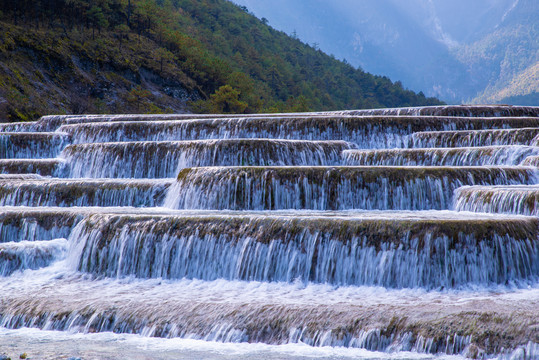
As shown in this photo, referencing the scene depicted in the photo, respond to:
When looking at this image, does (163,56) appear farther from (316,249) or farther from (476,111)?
(316,249)

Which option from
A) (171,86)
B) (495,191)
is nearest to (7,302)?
(495,191)

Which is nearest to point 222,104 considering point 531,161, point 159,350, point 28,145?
point 28,145

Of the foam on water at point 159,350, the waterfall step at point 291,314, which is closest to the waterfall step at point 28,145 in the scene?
the waterfall step at point 291,314

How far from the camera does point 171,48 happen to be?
70.6 meters

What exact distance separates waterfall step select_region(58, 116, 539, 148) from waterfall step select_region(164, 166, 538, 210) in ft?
19.6

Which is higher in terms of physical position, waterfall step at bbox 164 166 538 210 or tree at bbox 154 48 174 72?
tree at bbox 154 48 174 72

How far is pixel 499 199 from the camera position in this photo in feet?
34.9

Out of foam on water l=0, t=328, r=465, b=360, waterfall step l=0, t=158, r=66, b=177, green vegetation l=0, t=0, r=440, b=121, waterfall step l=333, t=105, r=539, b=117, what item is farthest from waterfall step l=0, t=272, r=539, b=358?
green vegetation l=0, t=0, r=440, b=121

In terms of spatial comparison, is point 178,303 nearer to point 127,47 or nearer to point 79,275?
point 79,275

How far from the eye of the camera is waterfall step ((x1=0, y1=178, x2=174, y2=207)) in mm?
13742

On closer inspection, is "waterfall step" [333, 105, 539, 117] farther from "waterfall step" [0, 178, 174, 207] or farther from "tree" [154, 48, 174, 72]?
"tree" [154, 48, 174, 72]

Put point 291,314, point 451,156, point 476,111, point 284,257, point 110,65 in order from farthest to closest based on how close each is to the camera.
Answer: point 110,65, point 476,111, point 451,156, point 284,257, point 291,314

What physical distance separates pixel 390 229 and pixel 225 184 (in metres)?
5.15

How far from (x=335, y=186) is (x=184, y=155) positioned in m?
5.71
